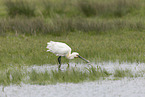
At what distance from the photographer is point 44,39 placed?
15281 millimetres

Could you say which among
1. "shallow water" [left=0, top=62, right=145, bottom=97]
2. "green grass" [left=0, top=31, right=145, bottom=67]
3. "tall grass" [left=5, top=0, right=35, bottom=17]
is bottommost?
"shallow water" [left=0, top=62, right=145, bottom=97]

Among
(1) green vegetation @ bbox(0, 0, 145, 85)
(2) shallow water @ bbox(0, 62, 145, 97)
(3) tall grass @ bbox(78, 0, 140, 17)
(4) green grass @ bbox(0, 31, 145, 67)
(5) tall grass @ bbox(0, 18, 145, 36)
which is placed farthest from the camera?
(3) tall grass @ bbox(78, 0, 140, 17)

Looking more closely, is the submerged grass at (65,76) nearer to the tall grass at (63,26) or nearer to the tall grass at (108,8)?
the tall grass at (63,26)

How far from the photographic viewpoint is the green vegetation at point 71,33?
10.8 m

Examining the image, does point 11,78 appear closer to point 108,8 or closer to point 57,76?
point 57,76

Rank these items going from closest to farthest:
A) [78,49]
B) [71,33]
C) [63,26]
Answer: [78,49] → [71,33] → [63,26]

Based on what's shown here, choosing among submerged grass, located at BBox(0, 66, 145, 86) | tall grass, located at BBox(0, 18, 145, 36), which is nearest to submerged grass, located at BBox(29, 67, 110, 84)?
submerged grass, located at BBox(0, 66, 145, 86)

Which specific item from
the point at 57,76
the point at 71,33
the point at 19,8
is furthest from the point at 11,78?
the point at 19,8

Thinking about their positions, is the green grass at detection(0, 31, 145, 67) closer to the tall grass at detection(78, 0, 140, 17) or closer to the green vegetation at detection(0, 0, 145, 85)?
the green vegetation at detection(0, 0, 145, 85)

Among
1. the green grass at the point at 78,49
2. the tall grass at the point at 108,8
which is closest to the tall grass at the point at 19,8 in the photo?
the tall grass at the point at 108,8

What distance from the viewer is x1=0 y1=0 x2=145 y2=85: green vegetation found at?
1080 cm

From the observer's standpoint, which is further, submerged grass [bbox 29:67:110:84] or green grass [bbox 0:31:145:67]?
green grass [bbox 0:31:145:67]

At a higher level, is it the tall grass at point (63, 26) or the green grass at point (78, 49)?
the tall grass at point (63, 26)

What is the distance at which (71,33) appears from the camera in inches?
658
